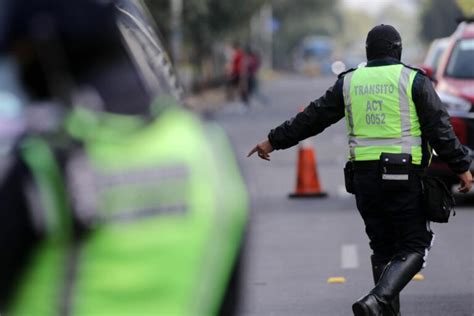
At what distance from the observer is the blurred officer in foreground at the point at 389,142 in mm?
6832

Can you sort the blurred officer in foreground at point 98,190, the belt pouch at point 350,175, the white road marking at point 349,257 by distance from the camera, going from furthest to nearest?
the white road marking at point 349,257
the belt pouch at point 350,175
the blurred officer in foreground at point 98,190

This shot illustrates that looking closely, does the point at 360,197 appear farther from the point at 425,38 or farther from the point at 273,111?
the point at 425,38

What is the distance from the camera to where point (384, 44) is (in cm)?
700

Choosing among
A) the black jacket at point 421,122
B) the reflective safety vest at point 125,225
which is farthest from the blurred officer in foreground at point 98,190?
the black jacket at point 421,122

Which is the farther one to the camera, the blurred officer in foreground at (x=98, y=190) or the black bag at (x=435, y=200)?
the black bag at (x=435, y=200)

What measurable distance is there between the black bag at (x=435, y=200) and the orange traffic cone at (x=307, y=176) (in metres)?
8.47

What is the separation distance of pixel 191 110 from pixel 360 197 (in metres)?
3.83

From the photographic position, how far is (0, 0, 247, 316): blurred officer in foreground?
9.12 ft

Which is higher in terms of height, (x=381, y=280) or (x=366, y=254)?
(x=381, y=280)

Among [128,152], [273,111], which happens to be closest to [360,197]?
[128,152]

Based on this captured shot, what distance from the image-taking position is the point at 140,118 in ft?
9.54

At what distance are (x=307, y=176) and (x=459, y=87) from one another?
2.14m

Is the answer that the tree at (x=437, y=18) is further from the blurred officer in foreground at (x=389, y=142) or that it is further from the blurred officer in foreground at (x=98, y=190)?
the blurred officer in foreground at (x=98, y=190)

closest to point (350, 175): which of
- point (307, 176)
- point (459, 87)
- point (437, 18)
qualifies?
point (459, 87)
